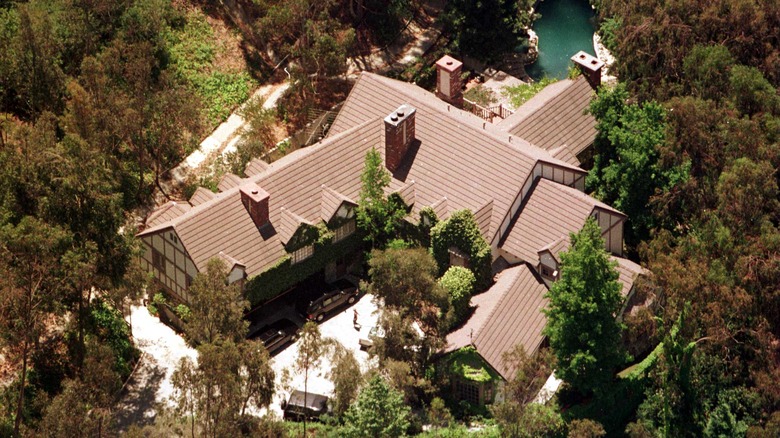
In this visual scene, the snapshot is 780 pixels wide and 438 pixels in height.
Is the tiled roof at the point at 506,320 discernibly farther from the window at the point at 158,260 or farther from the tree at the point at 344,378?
the window at the point at 158,260

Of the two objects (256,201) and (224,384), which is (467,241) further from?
(224,384)

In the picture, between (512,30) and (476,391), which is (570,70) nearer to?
(512,30)

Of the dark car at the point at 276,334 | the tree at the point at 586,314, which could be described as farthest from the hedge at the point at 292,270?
the tree at the point at 586,314

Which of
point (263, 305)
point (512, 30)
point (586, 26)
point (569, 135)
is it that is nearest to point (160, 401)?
point (263, 305)

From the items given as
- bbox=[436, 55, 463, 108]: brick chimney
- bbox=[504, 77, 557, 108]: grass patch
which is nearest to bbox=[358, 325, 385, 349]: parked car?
bbox=[436, 55, 463, 108]: brick chimney

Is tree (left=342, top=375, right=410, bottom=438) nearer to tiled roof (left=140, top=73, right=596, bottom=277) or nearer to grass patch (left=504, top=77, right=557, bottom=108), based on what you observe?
tiled roof (left=140, top=73, right=596, bottom=277)

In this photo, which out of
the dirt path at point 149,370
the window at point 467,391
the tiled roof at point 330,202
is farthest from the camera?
the tiled roof at point 330,202
